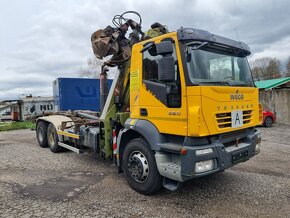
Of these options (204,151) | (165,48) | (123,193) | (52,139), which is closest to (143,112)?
(165,48)

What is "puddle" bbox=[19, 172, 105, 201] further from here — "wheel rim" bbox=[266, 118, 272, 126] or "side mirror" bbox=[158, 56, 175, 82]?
"wheel rim" bbox=[266, 118, 272, 126]

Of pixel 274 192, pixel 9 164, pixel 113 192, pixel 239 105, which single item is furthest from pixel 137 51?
pixel 9 164

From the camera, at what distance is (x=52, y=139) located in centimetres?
881

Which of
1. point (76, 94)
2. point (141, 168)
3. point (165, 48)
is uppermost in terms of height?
point (165, 48)

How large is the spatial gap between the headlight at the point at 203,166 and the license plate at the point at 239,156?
539 mm

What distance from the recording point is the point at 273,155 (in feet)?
26.2

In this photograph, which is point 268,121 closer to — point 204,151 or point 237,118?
point 237,118

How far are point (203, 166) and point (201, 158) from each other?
0.15m

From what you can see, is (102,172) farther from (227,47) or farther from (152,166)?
(227,47)

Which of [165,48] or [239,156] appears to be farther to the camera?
[239,156]

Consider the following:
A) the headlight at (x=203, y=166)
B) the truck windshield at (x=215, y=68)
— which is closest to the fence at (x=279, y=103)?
the truck windshield at (x=215, y=68)

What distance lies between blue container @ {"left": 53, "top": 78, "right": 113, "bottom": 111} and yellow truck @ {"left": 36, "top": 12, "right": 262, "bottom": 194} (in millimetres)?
4386

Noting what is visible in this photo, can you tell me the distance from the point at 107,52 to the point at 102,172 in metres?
2.70

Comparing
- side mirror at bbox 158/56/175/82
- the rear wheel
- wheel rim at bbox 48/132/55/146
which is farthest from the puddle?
the rear wheel
